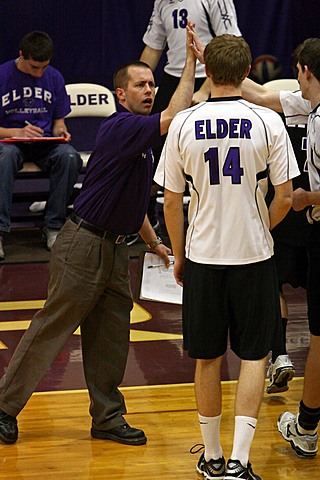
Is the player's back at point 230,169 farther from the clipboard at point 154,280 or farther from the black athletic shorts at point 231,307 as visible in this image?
the clipboard at point 154,280

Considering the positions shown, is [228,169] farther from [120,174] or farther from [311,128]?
[120,174]

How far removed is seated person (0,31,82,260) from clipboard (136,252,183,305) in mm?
3505

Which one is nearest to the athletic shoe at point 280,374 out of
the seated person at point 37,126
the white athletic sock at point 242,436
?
the white athletic sock at point 242,436

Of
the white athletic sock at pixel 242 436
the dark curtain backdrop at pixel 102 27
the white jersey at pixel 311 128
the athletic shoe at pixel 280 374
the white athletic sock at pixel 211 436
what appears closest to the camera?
the white athletic sock at pixel 242 436

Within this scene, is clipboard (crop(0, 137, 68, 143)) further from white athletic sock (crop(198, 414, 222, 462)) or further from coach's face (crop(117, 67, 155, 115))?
white athletic sock (crop(198, 414, 222, 462))

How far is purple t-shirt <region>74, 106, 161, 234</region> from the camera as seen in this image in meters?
4.36

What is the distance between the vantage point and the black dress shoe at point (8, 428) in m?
4.63

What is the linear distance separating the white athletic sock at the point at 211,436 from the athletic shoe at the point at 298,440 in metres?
0.49

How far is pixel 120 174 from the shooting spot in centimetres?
451

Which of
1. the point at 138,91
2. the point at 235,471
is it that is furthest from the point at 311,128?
the point at 235,471

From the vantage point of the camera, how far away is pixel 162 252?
492 centimetres

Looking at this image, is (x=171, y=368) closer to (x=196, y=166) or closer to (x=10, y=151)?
(x=196, y=166)

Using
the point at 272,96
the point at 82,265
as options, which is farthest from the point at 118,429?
the point at 272,96

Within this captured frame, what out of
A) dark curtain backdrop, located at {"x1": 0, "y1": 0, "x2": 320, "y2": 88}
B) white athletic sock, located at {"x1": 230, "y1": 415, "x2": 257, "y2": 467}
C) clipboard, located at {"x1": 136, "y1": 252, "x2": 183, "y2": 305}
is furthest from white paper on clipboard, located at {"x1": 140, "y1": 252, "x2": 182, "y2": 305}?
dark curtain backdrop, located at {"x1": 0, "y1": 0, "x2": 320, "y2": 88}
